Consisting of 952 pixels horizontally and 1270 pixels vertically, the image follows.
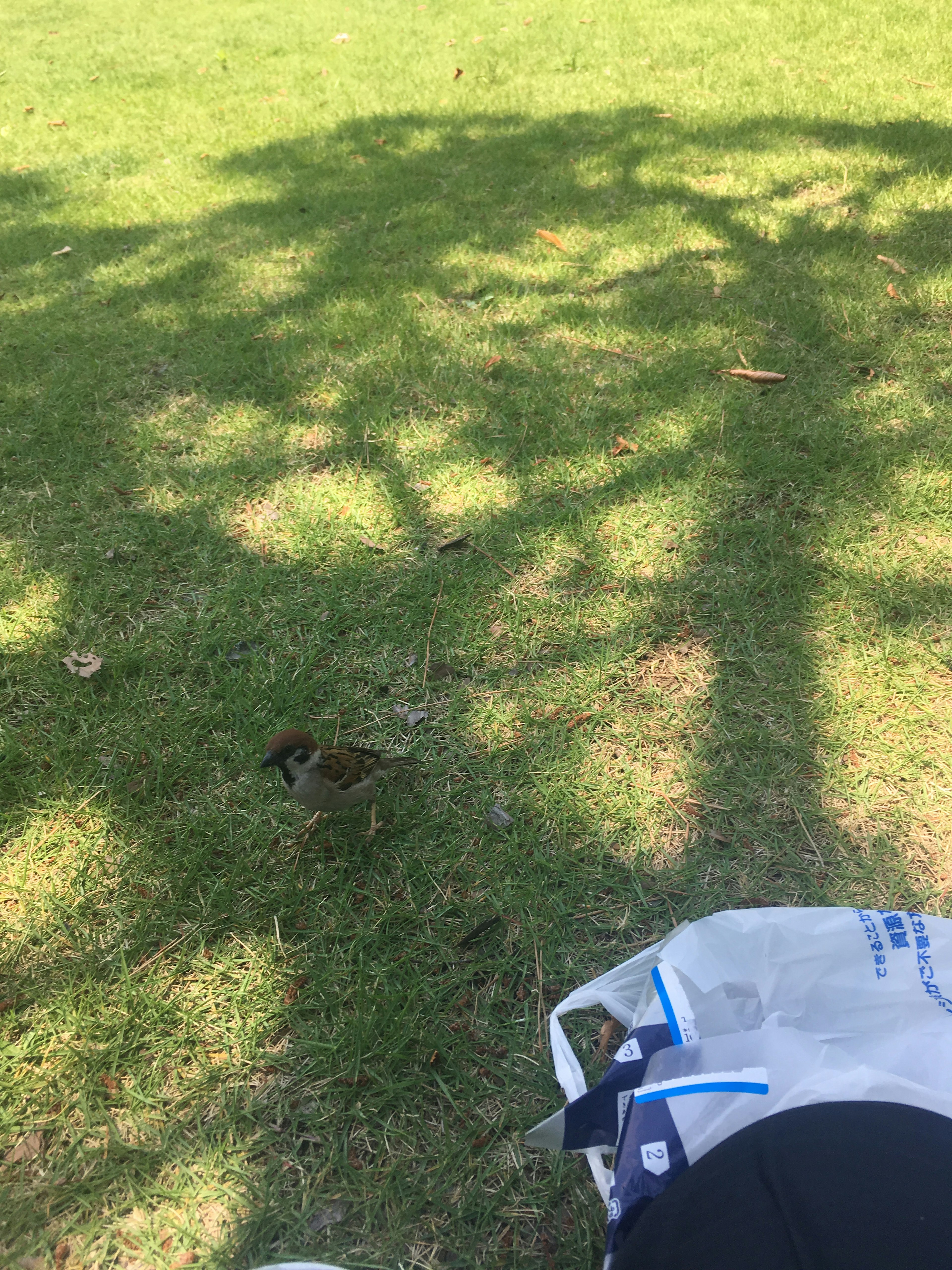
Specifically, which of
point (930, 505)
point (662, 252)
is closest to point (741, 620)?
point (930, 505)

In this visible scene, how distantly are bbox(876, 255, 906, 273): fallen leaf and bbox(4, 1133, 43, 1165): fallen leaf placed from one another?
5.93 meters

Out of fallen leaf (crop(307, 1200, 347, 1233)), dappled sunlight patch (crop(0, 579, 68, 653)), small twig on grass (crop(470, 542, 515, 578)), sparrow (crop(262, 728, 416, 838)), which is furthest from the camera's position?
small twig on grass (crop(470, 542, 515, 578))

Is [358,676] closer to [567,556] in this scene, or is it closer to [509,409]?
[567,556]

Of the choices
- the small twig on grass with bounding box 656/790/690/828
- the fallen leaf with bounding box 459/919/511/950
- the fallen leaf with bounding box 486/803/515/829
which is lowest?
the fallen leaf with bounding box 459/919/511/950

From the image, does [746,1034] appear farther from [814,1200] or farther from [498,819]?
[498,819]

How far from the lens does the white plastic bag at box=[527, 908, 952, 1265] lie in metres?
1.55

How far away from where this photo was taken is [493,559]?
11.7 ft

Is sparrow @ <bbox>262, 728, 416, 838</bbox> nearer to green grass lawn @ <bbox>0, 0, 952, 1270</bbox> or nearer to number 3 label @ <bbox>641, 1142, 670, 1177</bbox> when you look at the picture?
green grass lawn @ <bbox>0, 0, 952, 1270</bbox>

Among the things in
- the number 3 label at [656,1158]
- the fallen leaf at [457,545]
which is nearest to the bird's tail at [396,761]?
the fallen leaf at [457,545]

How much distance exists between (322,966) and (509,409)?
9.96 feet

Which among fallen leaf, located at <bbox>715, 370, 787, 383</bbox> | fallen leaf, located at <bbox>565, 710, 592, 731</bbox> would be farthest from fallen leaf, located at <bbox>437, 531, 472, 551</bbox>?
fallen leaf, located at <bbox>715, 370, 787, 383</bbox>

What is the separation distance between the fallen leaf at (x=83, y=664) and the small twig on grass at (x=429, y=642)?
4.43ft

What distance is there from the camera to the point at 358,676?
3.17 meters

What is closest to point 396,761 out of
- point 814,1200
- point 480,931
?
point 480,931
